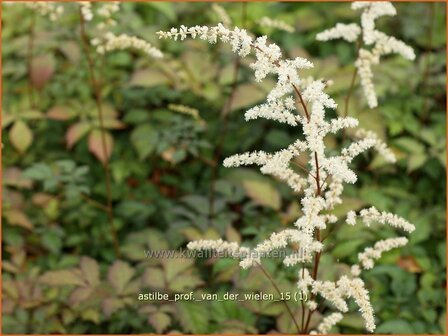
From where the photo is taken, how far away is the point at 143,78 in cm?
413

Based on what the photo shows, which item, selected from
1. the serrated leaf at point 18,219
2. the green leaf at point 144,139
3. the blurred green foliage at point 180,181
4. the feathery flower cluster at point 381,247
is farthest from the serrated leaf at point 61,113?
the feathery flower cluster at point 381,247

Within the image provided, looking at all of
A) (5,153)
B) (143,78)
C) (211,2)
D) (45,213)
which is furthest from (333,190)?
(211,2)

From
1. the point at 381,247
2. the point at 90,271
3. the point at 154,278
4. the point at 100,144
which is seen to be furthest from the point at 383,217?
the point at 100,144

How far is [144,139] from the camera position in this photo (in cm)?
411

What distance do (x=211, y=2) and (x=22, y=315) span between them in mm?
3167

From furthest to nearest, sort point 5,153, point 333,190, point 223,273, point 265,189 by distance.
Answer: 1. point 5,153
2. point 265,189
3. point 223,273
4. point 333,190

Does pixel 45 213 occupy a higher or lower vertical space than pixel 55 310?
higher

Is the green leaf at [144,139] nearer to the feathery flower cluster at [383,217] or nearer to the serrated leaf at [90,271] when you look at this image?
the serrated leaf at [90,271]

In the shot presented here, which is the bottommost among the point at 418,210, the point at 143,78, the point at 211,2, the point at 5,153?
the point at 418,210

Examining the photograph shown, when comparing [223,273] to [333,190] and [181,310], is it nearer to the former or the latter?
[181,310]

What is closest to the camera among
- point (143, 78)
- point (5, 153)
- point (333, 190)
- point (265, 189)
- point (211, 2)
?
point (333, 190)

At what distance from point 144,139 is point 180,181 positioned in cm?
57

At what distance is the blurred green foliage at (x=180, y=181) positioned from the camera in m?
3.28

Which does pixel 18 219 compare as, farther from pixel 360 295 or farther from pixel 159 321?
pixel 360 295
